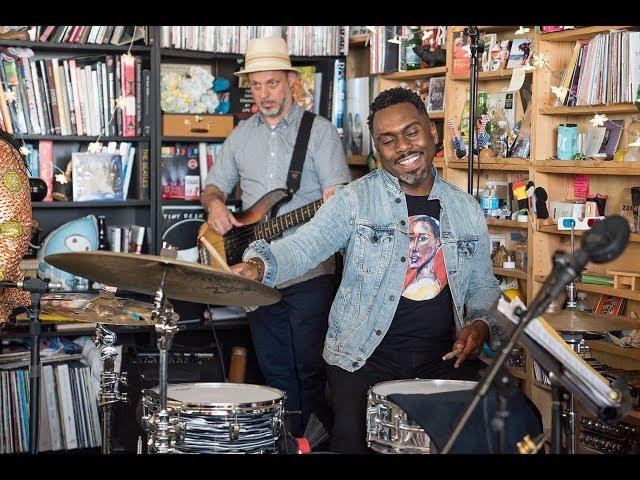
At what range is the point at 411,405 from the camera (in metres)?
2.62

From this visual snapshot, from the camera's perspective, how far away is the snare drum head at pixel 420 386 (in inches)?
115

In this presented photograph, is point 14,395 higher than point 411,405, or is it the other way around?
point 411,405

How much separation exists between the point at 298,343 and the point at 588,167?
1460 mm

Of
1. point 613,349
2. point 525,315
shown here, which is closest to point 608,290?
point 613,349

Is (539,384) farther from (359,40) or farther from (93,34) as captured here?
(93,34)

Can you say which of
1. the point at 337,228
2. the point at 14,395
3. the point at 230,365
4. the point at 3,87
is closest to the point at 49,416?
the point at 14,395

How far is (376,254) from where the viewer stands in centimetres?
340

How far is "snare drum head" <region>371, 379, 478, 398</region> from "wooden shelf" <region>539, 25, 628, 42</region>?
5.45 ft

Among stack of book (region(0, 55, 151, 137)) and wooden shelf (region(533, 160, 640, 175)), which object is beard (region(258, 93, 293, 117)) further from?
wooden shelf (region(533, 160, 640, 175))

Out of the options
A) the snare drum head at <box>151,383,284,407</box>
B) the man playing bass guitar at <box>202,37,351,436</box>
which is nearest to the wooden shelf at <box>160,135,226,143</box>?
the man playing bass guitar at <box>202,37,351,436</box>

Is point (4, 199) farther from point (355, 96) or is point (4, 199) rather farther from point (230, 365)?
point (355, 96)

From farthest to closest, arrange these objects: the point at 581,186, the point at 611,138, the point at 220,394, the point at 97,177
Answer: the point at 97,177
the point at 581,186
the point at 611,138
the point at 220,394

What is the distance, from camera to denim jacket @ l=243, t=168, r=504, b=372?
3.34 meters

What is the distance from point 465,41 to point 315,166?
2.99 ft
